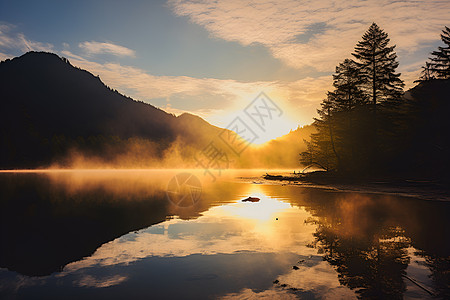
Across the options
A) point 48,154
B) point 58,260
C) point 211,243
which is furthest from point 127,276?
point 48,154

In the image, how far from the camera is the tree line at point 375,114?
130 feet

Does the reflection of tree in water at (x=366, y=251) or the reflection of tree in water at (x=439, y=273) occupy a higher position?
the reflection of tree in water at (x=439, y=273)

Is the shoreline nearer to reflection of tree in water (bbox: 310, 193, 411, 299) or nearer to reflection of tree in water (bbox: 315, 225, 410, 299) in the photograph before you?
reflection of tree in water (bbox: 310, 193, 411, 299)

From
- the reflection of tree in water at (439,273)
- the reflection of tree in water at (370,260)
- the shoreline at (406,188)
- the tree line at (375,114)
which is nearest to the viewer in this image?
the reflection of tree in water at (439,273)

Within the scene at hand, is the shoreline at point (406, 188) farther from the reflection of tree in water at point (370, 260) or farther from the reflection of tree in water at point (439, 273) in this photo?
the reflection of tree in water at point (439, 273)

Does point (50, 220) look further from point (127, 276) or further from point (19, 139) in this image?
point (19, 139)

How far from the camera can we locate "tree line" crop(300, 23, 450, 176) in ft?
130

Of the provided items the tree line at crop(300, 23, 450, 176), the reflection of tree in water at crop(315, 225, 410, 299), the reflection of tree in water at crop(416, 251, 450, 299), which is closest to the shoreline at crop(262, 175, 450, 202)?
the tree line at crop(300, 23, 450, 176)

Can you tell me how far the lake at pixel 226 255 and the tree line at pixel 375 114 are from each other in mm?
23534

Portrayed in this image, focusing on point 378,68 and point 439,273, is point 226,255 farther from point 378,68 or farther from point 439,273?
point 378,68

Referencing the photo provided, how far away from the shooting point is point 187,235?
13797 millimetres

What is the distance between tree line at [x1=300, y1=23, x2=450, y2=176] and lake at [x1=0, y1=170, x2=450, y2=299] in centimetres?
2353

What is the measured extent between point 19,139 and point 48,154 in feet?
43.2

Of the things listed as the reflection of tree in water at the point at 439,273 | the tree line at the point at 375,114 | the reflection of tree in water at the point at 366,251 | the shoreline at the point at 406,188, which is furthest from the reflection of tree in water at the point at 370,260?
the tree line at the point at 375,114
